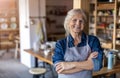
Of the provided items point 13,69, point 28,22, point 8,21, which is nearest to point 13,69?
point 13,69

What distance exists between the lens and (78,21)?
5.30 feet

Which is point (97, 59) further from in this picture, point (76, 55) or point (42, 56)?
point (42, 56)

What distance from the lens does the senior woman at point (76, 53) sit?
1.64 m

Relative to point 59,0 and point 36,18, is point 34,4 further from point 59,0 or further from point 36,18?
point 59,0

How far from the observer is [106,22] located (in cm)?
621

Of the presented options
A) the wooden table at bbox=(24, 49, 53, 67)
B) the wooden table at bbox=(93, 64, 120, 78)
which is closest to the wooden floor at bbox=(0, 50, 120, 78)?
the wooden table at bbox=(24, 49, 53, 67)

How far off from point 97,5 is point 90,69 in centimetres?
470

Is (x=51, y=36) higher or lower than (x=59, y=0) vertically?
lower

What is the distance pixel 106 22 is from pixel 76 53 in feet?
15.5

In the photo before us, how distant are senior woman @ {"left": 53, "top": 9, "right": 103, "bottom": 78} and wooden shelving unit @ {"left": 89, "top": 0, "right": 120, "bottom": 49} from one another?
415 cm

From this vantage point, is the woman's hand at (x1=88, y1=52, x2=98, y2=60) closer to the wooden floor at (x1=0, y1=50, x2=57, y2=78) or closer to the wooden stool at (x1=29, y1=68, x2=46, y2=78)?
the wooden stool at (x1=29, y1=68, x2=46, y2=78)

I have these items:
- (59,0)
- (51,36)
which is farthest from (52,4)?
(51,36)

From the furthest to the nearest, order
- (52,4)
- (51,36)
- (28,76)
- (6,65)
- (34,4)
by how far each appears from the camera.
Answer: (52,4), (51,36), (6,65), (34,4), (28,76)

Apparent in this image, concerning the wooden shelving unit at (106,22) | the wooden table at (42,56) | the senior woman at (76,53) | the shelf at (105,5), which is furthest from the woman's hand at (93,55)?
the shelf at (105,5)
